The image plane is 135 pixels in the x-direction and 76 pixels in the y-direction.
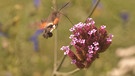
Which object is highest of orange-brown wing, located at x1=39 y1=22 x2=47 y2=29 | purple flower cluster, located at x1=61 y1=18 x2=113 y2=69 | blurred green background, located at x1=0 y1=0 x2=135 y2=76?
blurred green background, located at x1=0 y1=0 x2=135 y2=76

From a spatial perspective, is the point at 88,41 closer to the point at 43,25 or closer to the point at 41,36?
the point at 43,25

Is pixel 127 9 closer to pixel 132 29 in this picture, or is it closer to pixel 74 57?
pixel 132 29

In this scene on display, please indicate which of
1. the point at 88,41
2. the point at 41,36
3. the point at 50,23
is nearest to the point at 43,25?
the point at 50,23

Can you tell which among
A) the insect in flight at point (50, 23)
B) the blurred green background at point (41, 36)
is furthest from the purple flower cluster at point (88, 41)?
the blurred green background at point (41, 36)

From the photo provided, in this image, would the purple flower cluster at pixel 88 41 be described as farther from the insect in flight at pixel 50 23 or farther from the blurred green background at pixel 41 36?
the blurred green background at pixel 41 36

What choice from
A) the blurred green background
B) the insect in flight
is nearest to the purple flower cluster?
the insect in flight

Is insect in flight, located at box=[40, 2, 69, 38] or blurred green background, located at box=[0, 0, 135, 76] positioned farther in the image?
blurred green background, located at box=[0, 0, 135, 76]

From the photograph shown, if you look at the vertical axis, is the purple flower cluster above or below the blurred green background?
below

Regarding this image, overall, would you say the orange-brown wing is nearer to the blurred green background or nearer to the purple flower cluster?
the purple flower cluster
